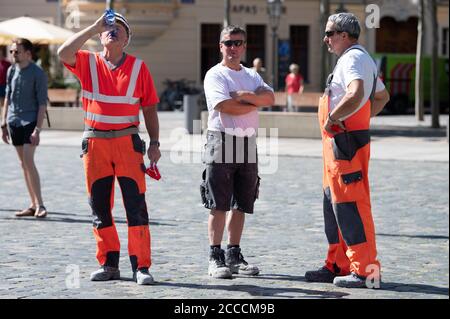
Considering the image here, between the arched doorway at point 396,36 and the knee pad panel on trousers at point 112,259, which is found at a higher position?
the arched doorway at point 396,36

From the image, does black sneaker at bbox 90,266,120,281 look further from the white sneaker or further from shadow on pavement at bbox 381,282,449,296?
shadow on pavement at bbox 381,282,449,296

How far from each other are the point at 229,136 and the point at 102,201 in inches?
38.9

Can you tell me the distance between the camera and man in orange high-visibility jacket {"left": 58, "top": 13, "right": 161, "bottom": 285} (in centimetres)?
816

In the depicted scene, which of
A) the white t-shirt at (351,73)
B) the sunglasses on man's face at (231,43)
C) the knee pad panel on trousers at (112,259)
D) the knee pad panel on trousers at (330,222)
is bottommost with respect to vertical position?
the knee pad panel on trousers at (112,259)

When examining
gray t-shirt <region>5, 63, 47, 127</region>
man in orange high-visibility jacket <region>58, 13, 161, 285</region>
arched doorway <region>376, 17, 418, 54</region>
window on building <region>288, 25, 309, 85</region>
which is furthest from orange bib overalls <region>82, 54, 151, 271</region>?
arched doorway <region>376, 17, 418, 54</region>

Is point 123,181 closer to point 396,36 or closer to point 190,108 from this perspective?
point 190,108

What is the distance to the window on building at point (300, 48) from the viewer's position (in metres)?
49.2

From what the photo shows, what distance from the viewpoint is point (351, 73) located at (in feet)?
25.8

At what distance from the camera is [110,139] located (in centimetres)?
822

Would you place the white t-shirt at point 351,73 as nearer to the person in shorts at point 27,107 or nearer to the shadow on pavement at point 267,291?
the shadow on pavement at point 267,291

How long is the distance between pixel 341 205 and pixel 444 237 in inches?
124

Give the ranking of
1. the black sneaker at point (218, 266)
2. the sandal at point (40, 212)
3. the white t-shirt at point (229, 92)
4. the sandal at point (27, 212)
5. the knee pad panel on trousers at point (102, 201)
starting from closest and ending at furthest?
the knee pad panel on trousers at point (102, 201) < the black sneaker at point (218, 266) < the white t-shirt at point (229, 92) < the sandal at point (40, 212) < the sandal at point (27, 212)

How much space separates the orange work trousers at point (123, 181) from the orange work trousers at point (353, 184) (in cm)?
124

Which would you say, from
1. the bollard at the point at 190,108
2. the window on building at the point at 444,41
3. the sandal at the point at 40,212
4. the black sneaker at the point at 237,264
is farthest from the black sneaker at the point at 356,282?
the window on building at the point at 444,41
